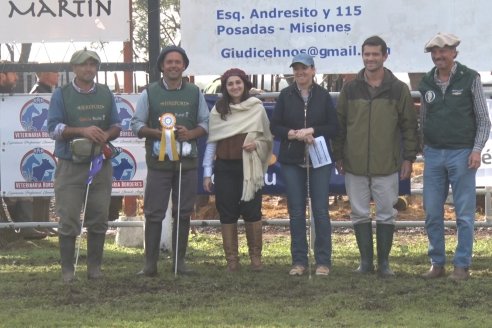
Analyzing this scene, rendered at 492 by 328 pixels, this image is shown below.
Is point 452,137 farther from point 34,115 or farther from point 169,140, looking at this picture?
point 34,115

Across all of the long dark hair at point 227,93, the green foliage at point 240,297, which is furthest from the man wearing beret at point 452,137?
the long dark hair at point 227,93

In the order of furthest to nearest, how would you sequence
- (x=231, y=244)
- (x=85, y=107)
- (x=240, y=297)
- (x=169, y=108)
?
(x=231, y=244) → (x=169, y=108) → (x=85, y=107) → (x=240, y=297)

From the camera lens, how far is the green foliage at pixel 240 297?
638cm

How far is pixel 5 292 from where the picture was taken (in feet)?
24.8

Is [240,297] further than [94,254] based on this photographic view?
No

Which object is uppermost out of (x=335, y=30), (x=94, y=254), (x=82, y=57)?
(x=335, y=30)

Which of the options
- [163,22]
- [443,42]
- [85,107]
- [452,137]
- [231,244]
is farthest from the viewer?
[163,22]

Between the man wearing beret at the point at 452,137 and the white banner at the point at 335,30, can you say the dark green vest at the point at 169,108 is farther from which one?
the man wearing beret at the point at 452,137

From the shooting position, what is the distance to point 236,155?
326 inches

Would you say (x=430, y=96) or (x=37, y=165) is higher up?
(x=430, y=96)

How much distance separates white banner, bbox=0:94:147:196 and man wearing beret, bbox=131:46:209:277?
1.18 metres

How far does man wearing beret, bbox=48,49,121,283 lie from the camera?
782cm

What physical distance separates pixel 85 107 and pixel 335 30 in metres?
2.67

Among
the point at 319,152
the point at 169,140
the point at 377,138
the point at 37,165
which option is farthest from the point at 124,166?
the point at 377,138
